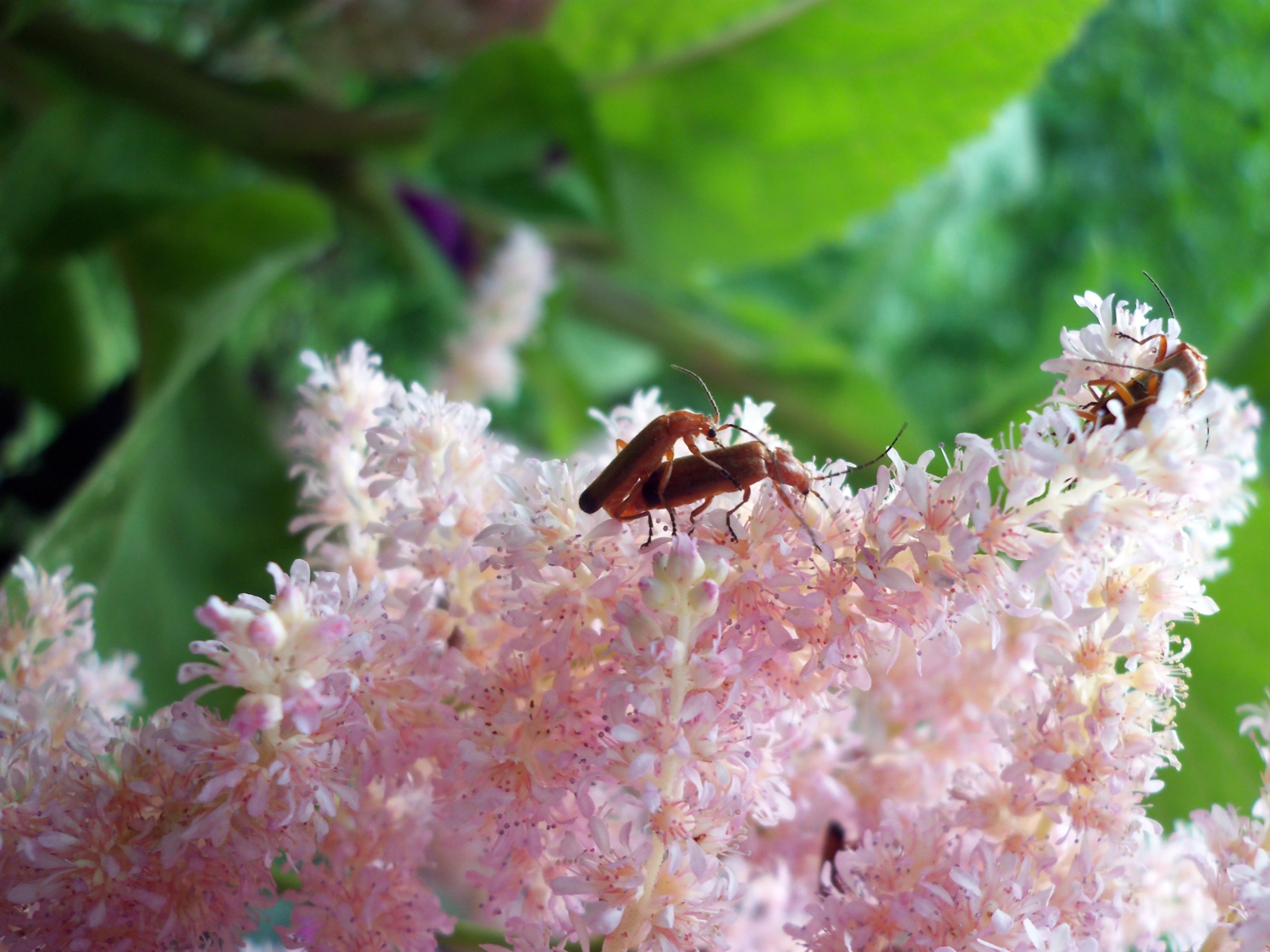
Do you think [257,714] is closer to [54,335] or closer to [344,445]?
[344,445]

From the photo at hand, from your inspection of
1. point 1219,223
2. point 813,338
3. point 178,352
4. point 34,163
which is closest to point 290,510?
point 178,352

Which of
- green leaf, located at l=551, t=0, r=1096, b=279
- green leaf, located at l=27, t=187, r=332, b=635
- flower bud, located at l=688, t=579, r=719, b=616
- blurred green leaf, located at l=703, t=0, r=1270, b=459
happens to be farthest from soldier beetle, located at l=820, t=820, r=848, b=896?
green leaf, located at l=551, t=0, r=1096, b=279

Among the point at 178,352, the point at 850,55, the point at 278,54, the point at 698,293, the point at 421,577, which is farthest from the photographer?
the point at 698,293

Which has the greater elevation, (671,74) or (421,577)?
(671,74)

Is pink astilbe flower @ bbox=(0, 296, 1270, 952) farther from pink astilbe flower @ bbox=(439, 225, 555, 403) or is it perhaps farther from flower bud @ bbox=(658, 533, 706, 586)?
pink astilbe flower @ bbox=(439, 225, 555, 403)

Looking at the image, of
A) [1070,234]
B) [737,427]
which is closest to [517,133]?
[737,427]

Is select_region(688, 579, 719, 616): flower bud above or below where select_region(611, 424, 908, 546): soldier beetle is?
below

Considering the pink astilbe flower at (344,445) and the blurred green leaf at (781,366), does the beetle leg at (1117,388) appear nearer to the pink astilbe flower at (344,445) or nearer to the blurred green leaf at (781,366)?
the pink astilbe flower at (344,445)

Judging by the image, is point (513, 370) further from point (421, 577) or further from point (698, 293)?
point (421, 577)
